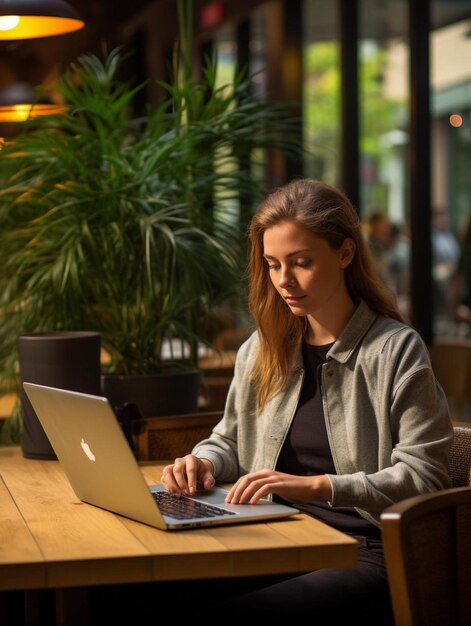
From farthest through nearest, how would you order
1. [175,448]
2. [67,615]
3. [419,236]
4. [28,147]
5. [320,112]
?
[320,112], [419,236], [28,147], [175,448], [67,615]

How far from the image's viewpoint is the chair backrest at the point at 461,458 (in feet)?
8.94

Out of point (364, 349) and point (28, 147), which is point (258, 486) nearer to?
point (364, 349)

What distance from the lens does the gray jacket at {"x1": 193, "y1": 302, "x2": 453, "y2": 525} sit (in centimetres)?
243

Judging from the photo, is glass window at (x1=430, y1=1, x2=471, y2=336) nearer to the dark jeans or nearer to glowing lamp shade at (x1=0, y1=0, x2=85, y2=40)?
glowing lamp shade at (x1=0, y1=0, x2=85, y2=40)

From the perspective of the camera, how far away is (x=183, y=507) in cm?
235

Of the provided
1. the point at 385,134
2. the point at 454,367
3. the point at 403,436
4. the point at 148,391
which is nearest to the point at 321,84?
the point at 385,134

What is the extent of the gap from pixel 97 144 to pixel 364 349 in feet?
5.01

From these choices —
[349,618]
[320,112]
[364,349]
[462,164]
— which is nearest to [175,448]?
[364,349]

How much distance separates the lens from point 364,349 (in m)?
2.65

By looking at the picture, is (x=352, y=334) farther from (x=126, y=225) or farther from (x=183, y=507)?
(x=126, y=225)

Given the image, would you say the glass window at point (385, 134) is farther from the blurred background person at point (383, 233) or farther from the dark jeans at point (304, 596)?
the dark jeans at point (304, 596)

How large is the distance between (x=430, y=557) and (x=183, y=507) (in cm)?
49

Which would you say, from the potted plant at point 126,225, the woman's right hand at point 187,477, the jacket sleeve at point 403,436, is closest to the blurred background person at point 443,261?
the potted plant at point 126,225

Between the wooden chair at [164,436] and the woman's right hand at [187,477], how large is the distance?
70cm
